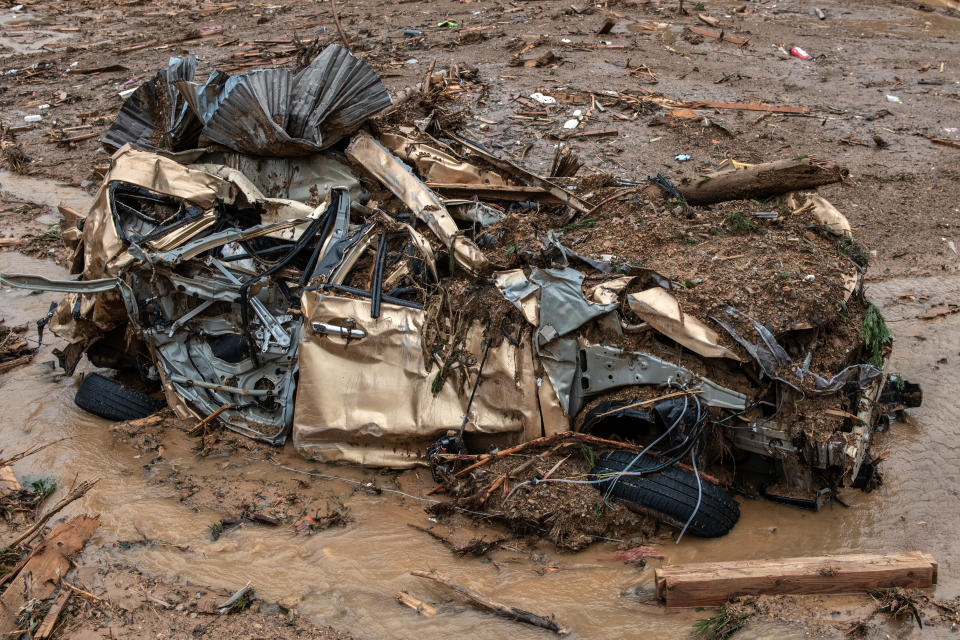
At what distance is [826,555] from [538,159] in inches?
278

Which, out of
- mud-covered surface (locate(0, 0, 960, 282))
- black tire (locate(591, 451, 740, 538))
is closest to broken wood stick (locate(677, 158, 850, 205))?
black tire (locate(591, 451, 740, 538))

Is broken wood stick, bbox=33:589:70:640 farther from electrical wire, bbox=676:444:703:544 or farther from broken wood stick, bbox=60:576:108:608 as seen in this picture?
electrical wire, bbox=676:444:703:544

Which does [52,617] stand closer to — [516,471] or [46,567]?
[46,567]

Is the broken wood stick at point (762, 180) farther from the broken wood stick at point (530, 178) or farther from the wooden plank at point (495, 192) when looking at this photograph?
Answer: the wooden plank at point (495, 192)

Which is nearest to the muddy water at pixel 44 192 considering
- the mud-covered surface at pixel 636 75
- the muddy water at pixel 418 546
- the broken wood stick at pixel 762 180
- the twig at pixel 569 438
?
the mud-covered surface at pixel 636 75

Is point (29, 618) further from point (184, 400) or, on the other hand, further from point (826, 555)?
point (826, 555)

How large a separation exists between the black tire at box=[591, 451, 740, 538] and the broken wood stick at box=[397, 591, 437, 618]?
1347mm

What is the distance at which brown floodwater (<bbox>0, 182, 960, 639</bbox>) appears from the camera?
4.38 metres

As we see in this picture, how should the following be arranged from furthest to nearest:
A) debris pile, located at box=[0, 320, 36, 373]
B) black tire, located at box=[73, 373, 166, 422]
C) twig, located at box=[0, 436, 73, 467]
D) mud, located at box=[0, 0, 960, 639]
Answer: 1. debris pile, located at box=[0, 320, 36, 373]
2. black tire, located at box=[73, 373, 166, 422]
3. twig, located at box=[0, 436, 73, 467]
4. mud, located at box=[0, 0, 960, 639]

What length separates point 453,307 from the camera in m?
5.29

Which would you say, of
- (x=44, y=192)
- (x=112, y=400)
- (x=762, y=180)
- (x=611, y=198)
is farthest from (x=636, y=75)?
(x=112, y=400)

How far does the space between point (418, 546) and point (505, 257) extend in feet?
7.06

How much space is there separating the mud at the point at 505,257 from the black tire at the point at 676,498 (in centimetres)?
18

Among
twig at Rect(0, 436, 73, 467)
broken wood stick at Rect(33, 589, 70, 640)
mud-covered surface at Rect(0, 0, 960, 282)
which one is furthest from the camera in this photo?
mud-covered surface at Rect(0, 0, 960, 282)
